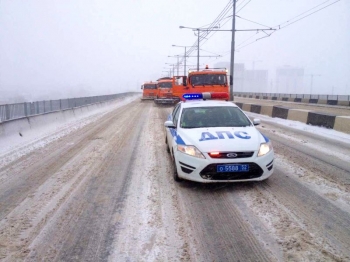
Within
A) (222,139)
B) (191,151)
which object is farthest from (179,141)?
(222,139)

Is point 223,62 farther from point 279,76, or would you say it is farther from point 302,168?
point 302,168

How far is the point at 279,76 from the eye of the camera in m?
106

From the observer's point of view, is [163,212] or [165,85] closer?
[163,212]

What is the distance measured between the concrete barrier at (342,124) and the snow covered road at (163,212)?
14.3 feet

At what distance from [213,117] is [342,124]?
759 centimetres

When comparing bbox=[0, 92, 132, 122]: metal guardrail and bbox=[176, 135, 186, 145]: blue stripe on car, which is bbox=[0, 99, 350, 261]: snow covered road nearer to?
bbox=[176, 135, 186, 145]: blue stripe on car

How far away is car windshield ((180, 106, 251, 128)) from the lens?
6.45 m

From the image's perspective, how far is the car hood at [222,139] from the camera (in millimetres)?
5145

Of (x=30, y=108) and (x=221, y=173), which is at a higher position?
(x=30, y=108)

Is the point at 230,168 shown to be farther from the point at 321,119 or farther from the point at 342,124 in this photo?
the point at 321,119

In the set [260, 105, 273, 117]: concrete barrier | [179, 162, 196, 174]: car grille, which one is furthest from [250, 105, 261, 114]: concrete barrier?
[179, 162, 196, 174]: car grille

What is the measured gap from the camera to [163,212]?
4359 millimetres

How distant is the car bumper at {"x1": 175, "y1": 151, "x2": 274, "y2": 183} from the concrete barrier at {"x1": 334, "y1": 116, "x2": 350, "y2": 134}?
781 cm

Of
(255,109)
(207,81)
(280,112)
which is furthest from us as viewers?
(255,109)
